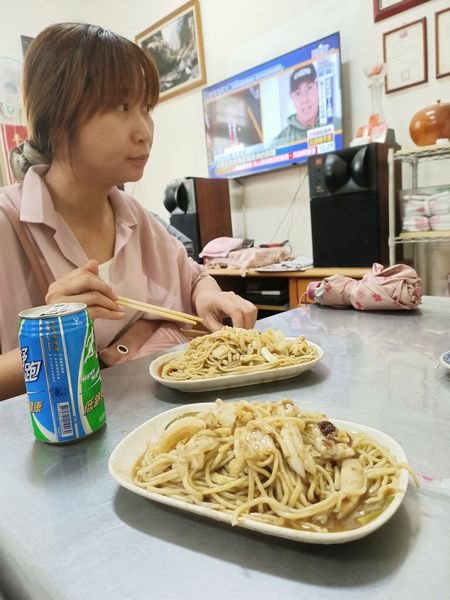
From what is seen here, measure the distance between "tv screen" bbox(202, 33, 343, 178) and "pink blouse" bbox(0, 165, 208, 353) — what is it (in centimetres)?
181

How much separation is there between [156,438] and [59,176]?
0.76m

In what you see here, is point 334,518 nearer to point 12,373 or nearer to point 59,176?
point 12,373

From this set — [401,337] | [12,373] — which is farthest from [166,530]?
[401,337]

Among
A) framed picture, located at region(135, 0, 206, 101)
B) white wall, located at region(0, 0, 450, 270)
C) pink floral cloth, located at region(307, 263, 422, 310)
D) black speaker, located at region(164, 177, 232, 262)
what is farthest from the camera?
framed picture, located at region(135, 0, 206, 101)

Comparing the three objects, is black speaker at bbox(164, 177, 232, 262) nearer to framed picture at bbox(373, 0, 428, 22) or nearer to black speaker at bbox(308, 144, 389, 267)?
black speaker at bbox(308, 144, 389, 267)

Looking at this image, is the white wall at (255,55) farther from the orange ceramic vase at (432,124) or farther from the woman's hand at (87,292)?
the woman's hand at (87,292)

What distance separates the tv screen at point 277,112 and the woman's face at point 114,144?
1.94 meters

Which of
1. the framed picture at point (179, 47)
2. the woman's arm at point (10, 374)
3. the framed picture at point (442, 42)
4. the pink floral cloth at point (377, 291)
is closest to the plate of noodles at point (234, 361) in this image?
the woman's arm at point (10, 374)

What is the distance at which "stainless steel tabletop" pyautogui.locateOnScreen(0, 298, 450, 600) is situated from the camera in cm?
31

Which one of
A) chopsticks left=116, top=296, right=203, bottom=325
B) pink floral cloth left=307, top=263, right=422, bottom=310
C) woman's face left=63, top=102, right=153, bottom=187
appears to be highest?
woman's face left=63, top=102, right=153, bottom=187

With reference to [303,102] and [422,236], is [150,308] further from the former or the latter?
[303,102]

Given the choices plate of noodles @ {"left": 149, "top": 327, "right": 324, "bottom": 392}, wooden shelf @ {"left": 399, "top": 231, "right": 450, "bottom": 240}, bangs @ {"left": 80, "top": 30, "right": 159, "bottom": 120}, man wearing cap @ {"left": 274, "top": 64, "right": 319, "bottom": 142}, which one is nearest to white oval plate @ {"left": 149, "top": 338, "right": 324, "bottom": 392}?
plate of noodles @ {"left": 149, "top": 327, "right": 324, "bottom": 392}

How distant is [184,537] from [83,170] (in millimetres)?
860

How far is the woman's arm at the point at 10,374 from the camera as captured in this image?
749 mm
